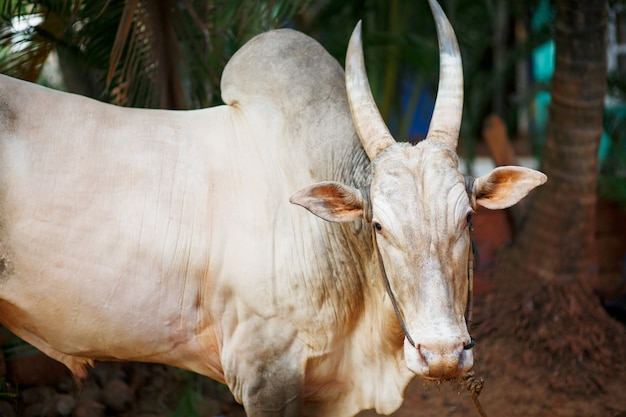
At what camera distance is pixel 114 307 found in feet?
11.6

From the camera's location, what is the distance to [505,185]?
3.34 m

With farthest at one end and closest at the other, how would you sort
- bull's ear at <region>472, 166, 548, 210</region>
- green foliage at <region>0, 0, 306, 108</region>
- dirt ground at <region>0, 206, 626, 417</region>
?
dirt ground at <region>0, 206, 626, 417</region>
green foliage at <region>0, 0, 306, 108</region>
bull's ear at <region>472, 166, 548, 210</region>

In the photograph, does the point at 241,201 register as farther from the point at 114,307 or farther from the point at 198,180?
the point at 114,307

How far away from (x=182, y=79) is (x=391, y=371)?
253 cm

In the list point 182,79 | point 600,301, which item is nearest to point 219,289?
point 182,79

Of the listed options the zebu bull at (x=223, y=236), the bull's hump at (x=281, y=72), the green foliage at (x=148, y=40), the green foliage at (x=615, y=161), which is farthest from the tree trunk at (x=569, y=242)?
the bull's hump at (x=281, y=72)

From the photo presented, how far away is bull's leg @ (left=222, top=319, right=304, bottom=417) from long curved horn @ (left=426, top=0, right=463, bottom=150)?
1057 millimetres

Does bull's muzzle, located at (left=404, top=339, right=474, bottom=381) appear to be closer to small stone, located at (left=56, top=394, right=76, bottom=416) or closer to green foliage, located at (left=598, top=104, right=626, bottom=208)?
→ small stone, located at (left=56, top=394, right=76, bottom=416)

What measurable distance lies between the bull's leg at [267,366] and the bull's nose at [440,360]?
70 cm

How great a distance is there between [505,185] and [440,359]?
0.86 meters

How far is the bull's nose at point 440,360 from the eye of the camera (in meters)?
2.88

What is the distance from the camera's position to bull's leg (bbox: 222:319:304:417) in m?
3.48

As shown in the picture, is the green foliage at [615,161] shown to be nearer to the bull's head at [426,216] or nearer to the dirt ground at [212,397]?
the dirt ground at [212,397]

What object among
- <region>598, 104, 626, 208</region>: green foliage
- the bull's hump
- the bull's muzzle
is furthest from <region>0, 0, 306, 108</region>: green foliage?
<region>598, 104, 626, 208</region>: green foliage
